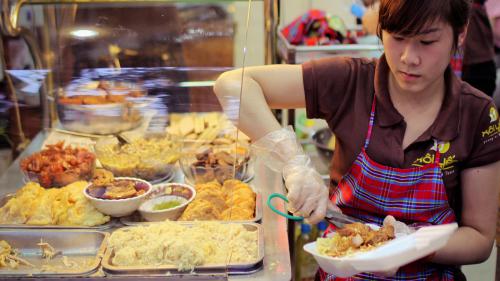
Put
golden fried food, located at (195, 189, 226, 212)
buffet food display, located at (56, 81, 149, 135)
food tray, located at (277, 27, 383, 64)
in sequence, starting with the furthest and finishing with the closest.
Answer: food tray, located at (277, 27, 383, 64)
buffet food display, located at (56, 81, 149, 135)
golden fried food, located at (195, 189, 226, 212)

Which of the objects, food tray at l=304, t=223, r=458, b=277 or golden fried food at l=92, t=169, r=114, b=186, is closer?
food tray at l=304, t=223, r=458, b=277

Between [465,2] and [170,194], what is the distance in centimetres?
97

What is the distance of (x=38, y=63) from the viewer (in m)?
2.09

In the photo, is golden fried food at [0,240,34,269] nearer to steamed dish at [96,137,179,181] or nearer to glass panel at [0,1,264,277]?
glass panel at [0,1,264,277]

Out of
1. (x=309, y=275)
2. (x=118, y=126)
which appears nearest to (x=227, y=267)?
(x=118, y=126)

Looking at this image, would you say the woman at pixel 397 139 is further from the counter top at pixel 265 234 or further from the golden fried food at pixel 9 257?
the golden fried food at pixel 9 257

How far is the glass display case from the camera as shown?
4.82ft

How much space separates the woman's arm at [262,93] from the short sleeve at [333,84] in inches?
1.1

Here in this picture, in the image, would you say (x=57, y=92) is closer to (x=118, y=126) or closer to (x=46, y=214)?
(x=118, y=126)

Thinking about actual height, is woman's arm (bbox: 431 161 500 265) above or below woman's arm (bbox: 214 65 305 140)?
below

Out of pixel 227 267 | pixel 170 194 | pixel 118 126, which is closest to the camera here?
pixel 227 267

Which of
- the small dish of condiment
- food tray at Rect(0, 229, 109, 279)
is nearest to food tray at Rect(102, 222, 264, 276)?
food tray at Rect(0, 229, 109, 279)

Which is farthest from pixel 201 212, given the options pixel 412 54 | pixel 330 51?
pixel 330 51

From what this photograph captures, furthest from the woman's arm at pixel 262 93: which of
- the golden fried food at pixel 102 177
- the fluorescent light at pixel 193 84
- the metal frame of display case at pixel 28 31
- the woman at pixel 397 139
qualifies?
the metal frame of display case at pixel 28 31
